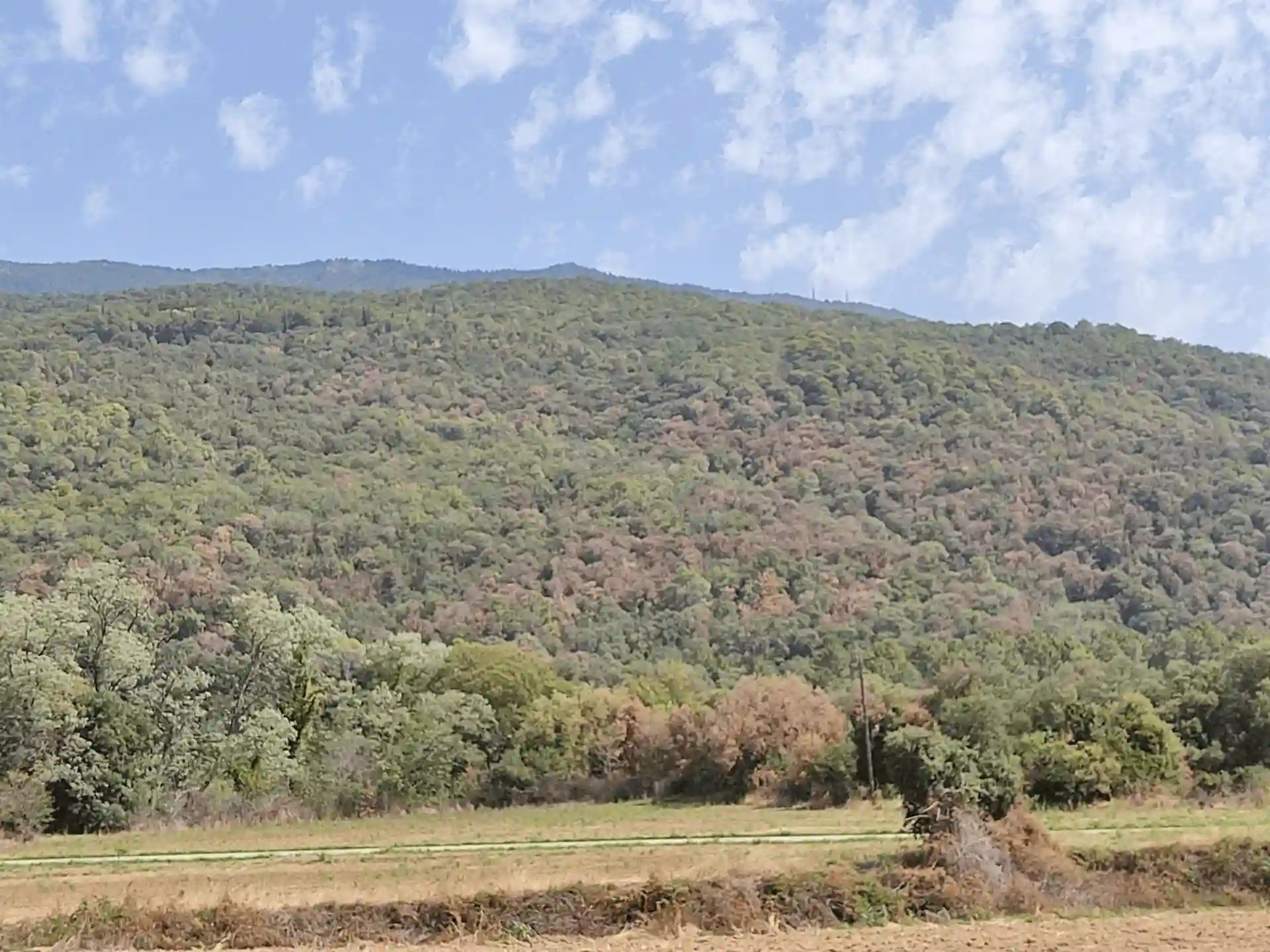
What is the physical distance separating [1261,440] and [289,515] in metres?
74.6

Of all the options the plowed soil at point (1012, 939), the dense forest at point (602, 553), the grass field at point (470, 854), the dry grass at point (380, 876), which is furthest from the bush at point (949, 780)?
the plowed soil at point (1012, 939)

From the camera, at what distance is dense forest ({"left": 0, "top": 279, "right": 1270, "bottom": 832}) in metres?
40.5

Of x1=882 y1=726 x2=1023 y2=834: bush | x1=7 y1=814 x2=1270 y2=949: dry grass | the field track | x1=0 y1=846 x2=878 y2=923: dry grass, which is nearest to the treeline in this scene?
x1=882 y1=726 x2=1023 y2=834: bush

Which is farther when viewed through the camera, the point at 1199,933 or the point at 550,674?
the point at 550,674

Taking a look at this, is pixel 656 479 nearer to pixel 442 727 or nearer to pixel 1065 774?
pixel 442 727

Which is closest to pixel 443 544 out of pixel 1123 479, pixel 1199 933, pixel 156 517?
pixel 156 517

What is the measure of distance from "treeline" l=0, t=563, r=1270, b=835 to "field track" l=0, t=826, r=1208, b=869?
3.63 meters

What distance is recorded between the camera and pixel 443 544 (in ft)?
310

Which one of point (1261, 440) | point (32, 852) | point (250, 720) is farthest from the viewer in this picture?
point (1261, 440)

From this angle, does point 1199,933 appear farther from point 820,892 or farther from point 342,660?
point 342,660

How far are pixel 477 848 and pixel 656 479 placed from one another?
8268 centimetres

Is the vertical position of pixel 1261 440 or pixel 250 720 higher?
pixel 1261 440

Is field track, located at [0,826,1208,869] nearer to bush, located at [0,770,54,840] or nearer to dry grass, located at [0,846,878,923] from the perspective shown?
dry grass, located at [0,846,878,923]

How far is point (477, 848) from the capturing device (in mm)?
26844
